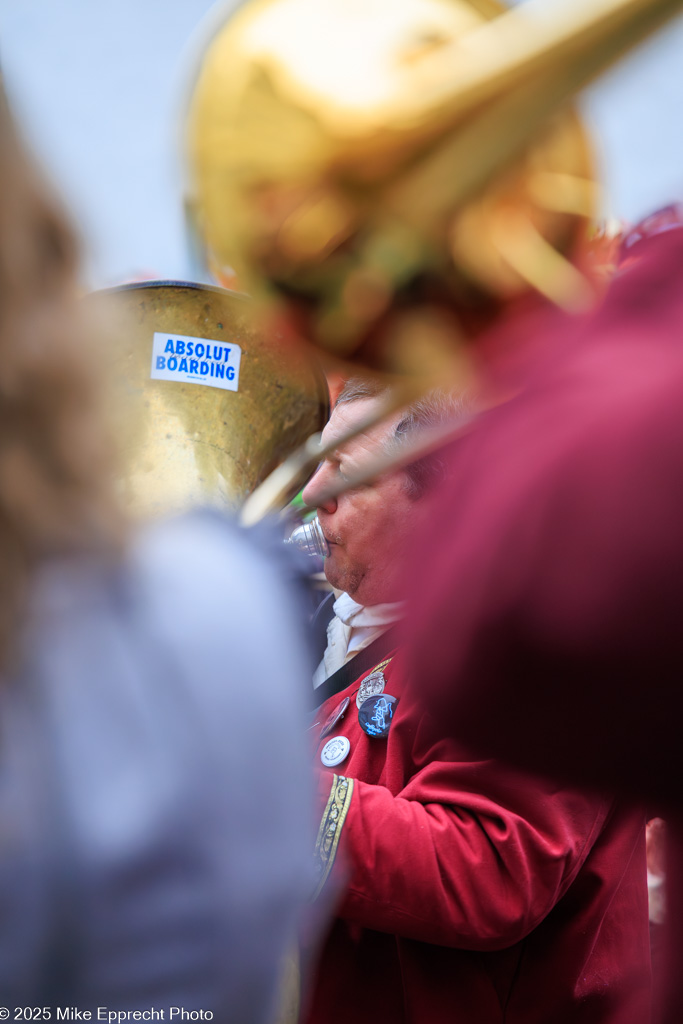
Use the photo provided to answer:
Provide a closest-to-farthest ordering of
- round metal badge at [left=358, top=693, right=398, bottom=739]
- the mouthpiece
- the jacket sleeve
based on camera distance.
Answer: the jacket sleeve, round metal badge at [left=358, top=693, right=398, bottom=739], the mouthpiece

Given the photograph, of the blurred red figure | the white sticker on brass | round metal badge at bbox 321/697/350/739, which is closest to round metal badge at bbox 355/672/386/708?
round metal badge at bbox 321/697/350/739

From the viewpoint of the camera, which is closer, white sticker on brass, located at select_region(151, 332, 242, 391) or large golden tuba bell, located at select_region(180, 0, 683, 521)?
large golden tuba bell, located at select_region(180, 0, 683, 521)

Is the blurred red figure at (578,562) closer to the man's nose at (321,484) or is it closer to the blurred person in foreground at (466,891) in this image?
the blurred person in foreground at (466,891)

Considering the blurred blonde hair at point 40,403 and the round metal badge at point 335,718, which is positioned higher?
the blurred blonde hair at point 40,403

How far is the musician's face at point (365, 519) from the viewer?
4.75 ft

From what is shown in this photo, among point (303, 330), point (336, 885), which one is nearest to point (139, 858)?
point (303, 330)

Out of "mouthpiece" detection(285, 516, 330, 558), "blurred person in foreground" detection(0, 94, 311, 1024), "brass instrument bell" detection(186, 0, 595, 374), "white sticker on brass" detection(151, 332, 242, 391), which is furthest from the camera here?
"mouthpiece" detection(285, 516, 330, 558)

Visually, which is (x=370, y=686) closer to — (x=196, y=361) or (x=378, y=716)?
(x=378, y=716)

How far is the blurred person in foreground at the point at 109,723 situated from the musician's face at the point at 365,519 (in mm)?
862

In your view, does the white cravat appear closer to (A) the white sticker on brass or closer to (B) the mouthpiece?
(B) the mouthpiece

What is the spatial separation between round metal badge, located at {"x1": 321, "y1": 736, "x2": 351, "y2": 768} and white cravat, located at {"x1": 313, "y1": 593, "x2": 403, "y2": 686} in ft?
0.73

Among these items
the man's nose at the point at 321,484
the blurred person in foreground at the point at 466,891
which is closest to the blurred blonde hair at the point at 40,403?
the blurred person in foreground at the point at 466,891

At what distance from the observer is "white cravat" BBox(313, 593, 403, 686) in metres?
1.49

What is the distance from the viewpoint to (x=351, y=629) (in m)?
1.61
